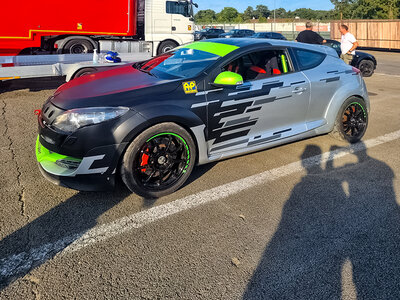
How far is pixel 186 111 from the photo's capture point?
3.40 metres

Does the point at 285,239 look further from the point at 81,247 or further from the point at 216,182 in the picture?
the point at 81,247

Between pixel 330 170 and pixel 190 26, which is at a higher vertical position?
pixel 190 26

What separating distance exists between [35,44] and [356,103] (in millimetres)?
9138

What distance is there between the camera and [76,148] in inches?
119

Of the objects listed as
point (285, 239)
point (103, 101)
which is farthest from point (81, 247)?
point (285, 239)

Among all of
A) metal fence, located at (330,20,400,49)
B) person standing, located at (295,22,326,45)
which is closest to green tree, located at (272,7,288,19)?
metal fence, located at (330,20,400,49)

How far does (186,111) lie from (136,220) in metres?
1.15

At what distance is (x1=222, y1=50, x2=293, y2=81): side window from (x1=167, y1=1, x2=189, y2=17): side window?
10.1 metres

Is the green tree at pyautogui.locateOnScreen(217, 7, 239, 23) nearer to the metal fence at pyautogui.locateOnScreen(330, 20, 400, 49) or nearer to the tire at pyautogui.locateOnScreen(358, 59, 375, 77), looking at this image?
the metal fence at pyautogui.locateOnScreen(330, 20, 400, 49)

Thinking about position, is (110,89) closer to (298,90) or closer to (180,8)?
(298,90)

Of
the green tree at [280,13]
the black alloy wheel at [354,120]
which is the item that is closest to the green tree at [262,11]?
the green tree at [280,13]

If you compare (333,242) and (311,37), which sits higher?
(311,37)

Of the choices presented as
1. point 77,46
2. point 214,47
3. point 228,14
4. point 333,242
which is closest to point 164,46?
point 77,46

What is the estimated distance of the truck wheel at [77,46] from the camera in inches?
434
